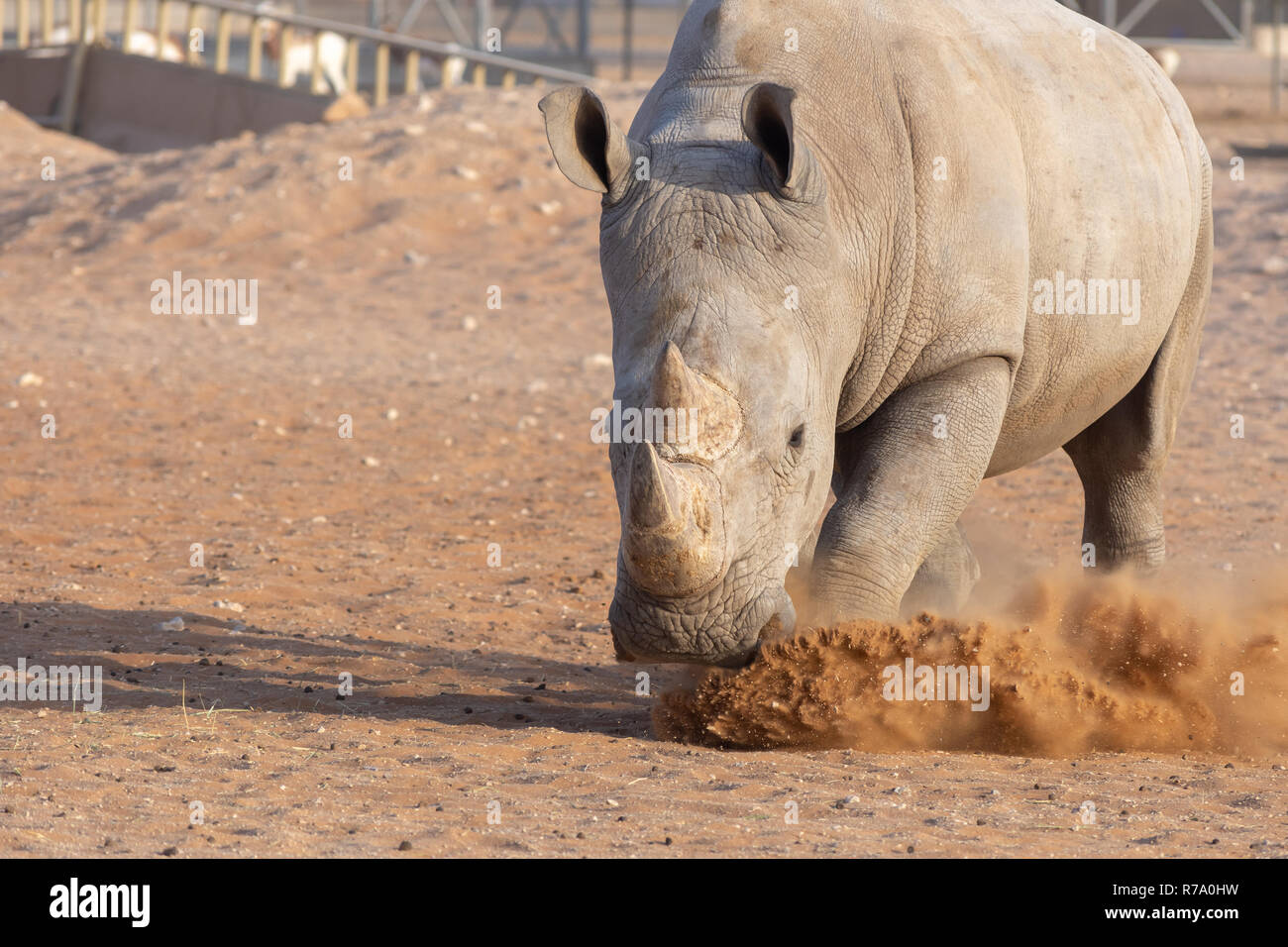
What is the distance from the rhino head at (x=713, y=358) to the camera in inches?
164

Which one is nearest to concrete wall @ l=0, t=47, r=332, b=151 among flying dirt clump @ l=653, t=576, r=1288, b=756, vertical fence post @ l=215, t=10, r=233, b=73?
vertical fence post @ l=215, t=10, r=233, b=73

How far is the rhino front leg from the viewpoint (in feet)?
16.1

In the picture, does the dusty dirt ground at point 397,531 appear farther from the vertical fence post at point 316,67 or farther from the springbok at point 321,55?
the springbok at point 321,55

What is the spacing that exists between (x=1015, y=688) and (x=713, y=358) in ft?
4.87

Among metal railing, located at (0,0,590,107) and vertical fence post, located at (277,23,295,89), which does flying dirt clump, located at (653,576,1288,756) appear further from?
vertical fence post, located at (277,23,295,89)

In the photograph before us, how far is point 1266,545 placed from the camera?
8.97 meters

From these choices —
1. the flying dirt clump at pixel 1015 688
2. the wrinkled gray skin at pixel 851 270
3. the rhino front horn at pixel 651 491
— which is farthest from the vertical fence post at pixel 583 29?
the rhino front horn at pixel 651 491

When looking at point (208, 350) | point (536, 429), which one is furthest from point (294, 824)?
point (208, 350)

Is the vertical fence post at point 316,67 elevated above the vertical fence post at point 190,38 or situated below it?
below

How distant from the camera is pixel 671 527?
4.07 m

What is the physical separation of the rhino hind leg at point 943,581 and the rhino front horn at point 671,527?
2436 mm

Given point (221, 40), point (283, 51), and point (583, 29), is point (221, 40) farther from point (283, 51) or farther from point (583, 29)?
point (583, 29)

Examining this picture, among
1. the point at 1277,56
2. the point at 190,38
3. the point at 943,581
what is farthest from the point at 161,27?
the point at 943,581

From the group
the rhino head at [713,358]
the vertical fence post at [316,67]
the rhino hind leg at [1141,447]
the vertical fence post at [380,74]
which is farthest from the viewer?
the vertical fence post at [316,67]
